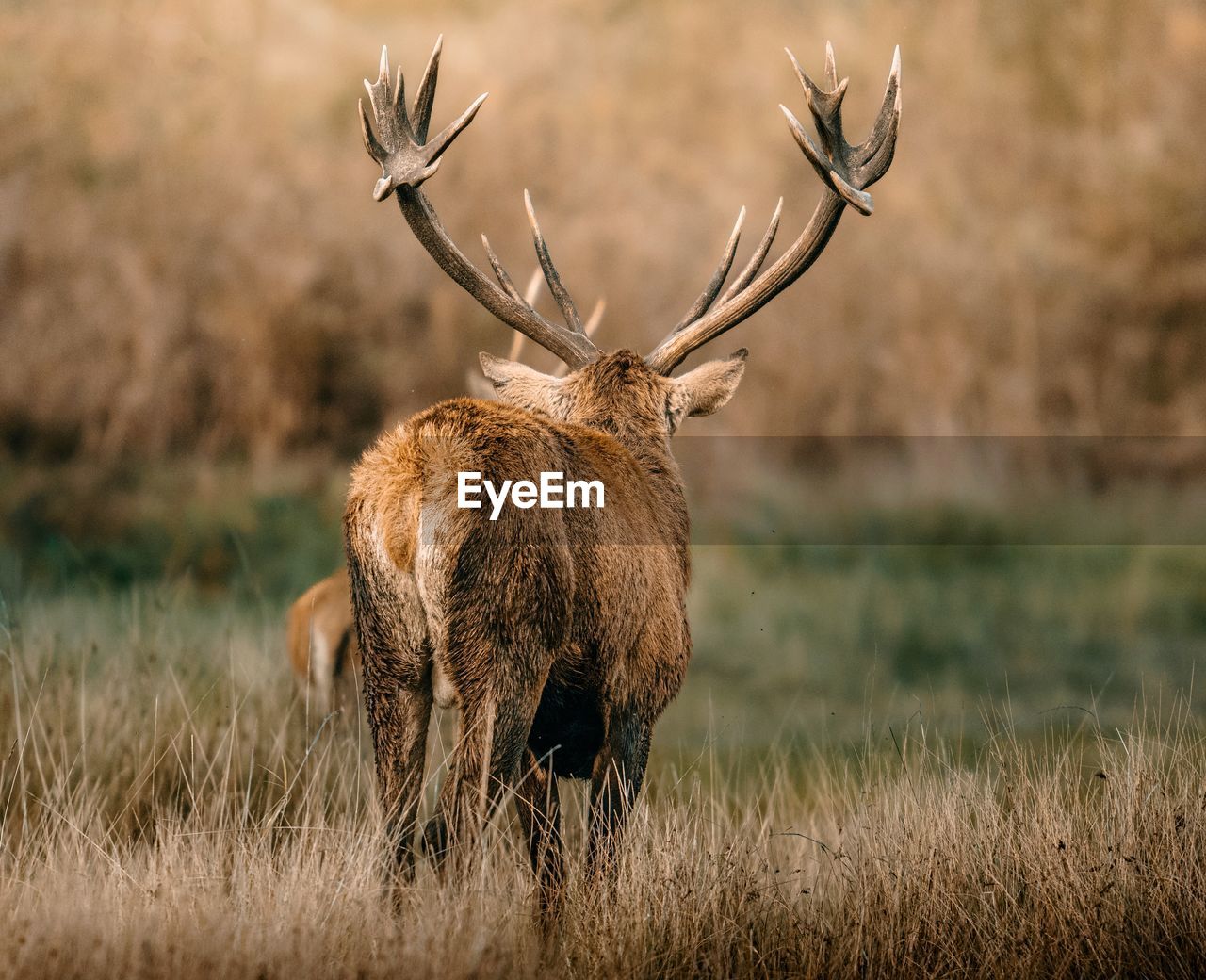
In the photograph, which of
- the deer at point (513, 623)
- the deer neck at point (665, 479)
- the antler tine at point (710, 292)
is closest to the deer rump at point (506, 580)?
the deer at point (513, 623)

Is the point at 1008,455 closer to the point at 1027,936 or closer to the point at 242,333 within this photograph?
the point at 242,333

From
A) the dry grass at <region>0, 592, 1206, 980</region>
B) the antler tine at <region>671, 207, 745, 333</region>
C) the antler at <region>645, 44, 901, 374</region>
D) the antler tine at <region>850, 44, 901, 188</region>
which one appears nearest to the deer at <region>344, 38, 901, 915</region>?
the dry grass at <region>0, 592, 1206, 980</region>

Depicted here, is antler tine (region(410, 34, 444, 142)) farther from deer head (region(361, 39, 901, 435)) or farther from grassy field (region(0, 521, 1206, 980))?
grassy field (region(0, 521, 1206, 980))

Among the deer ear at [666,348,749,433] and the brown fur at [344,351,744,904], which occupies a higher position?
the deer ear at [666,348,749,433]

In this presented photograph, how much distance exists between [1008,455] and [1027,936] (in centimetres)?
1728

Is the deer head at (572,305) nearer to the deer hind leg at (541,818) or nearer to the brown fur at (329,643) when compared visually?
the deer hind leg at (541,818)

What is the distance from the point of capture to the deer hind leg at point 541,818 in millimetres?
4301

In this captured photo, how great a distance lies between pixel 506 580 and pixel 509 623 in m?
0.12

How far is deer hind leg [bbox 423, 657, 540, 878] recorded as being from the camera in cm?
387

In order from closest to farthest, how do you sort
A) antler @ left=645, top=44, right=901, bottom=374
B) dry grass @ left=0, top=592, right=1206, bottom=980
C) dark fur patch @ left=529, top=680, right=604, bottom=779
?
dry grass @ left=0, top=592, right=1206, bottom=980 → dark fur patch @ left=529, top=680, right=604, bottom=779 → antler @ left=645, top=44, right=901, bottom=374

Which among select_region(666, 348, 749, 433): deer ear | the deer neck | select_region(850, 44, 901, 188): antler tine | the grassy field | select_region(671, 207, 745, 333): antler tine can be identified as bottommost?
the grassy field

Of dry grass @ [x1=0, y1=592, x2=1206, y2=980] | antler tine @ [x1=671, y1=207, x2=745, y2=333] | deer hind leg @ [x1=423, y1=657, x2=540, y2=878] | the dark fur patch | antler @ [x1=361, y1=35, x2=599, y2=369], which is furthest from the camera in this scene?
antler tine @ [x1=671, y1=207, x2=745, y2=333]

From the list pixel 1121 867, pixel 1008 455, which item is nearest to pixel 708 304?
pixel 1121 867

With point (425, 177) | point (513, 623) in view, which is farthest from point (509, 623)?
point (425, 177)
